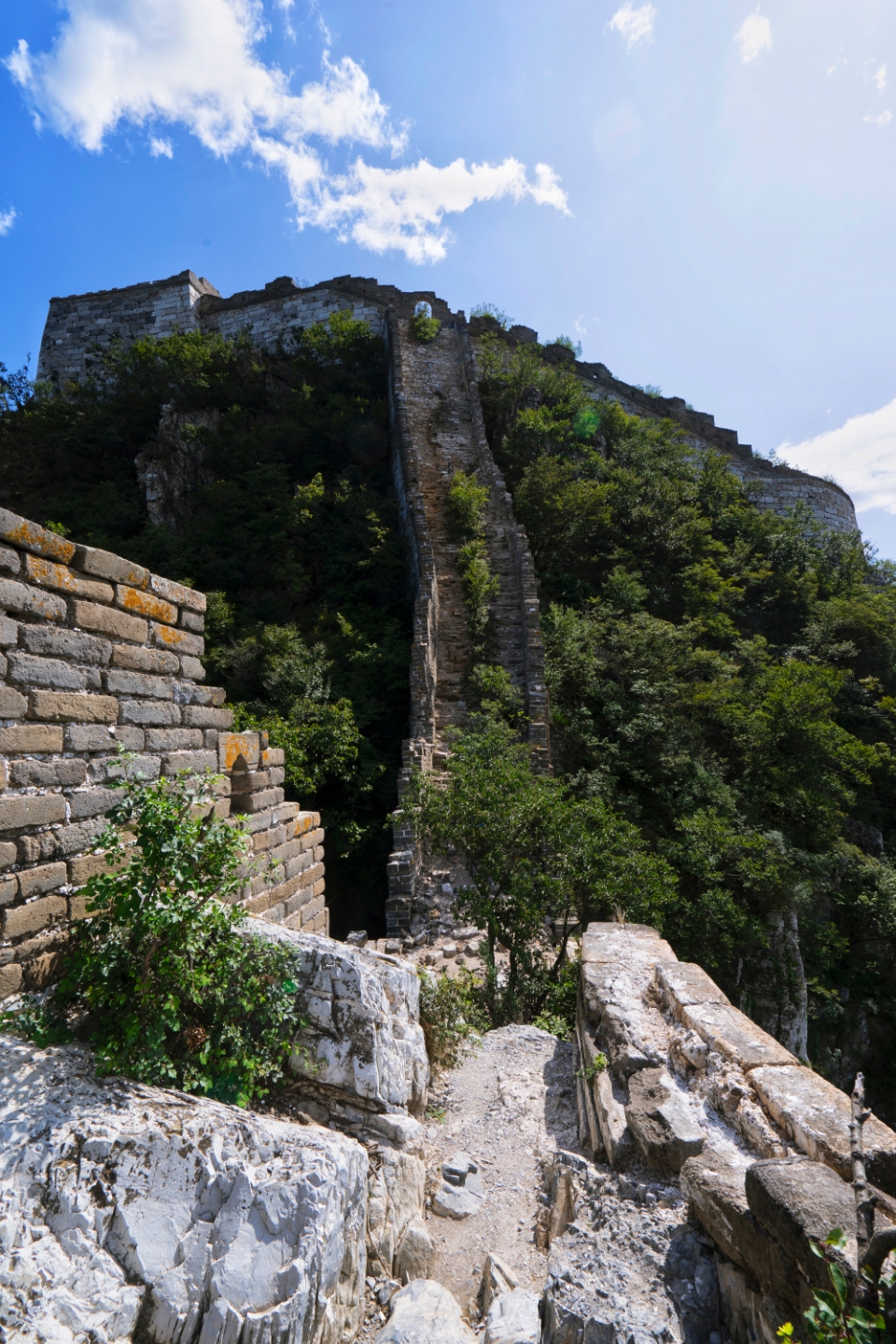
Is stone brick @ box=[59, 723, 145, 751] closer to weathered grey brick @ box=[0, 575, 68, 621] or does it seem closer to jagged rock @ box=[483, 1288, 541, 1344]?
weathered grey brick @ box=[0, 575, 68, 621]

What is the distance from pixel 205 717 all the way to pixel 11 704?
4.71 feet

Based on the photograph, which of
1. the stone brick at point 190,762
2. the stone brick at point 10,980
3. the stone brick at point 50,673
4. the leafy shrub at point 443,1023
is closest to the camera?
the stone brick at point 10,980

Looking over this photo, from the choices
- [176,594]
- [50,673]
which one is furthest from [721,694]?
[50,673]

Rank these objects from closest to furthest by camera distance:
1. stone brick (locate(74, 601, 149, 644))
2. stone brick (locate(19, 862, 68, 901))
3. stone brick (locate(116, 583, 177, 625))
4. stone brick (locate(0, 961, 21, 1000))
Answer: stone brick (locate(0, 961, 21, 1000)) < stone brick (locate(19, 862, 68, 901)) < stone brick (locate(74, 601, 149, 644)) < stone brick (locate(116, 583, 177, 625))

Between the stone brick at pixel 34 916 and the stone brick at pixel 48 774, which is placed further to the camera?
the stone brick at pixel 48 774

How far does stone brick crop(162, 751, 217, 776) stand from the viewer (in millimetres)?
3707

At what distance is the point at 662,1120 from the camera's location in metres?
2.74

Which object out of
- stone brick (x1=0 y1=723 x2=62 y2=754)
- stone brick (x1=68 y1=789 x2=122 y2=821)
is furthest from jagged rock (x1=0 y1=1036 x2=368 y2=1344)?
stone brick (x1=0 y1=723 x2=62 y2=754)

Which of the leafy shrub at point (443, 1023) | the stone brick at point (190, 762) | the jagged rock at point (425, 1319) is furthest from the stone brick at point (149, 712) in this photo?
the jagged rock at point (425, 1319)

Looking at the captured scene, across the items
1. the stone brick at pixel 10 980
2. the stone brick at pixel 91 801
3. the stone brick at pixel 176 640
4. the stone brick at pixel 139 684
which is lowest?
the stone brick at pixel 10 980

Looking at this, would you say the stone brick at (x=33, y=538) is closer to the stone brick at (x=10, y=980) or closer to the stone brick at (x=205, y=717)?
the stone brick at (x=205, y=717)

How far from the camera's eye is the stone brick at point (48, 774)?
273cm

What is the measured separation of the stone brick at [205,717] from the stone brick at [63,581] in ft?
3.01

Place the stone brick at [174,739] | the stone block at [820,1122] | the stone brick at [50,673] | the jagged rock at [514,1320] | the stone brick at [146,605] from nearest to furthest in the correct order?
the stone block at [820,1122], the jagged rock at [514,1320], the stone brick at [50,673], the stone brick at [146,605], the stone brick at [174,739]
